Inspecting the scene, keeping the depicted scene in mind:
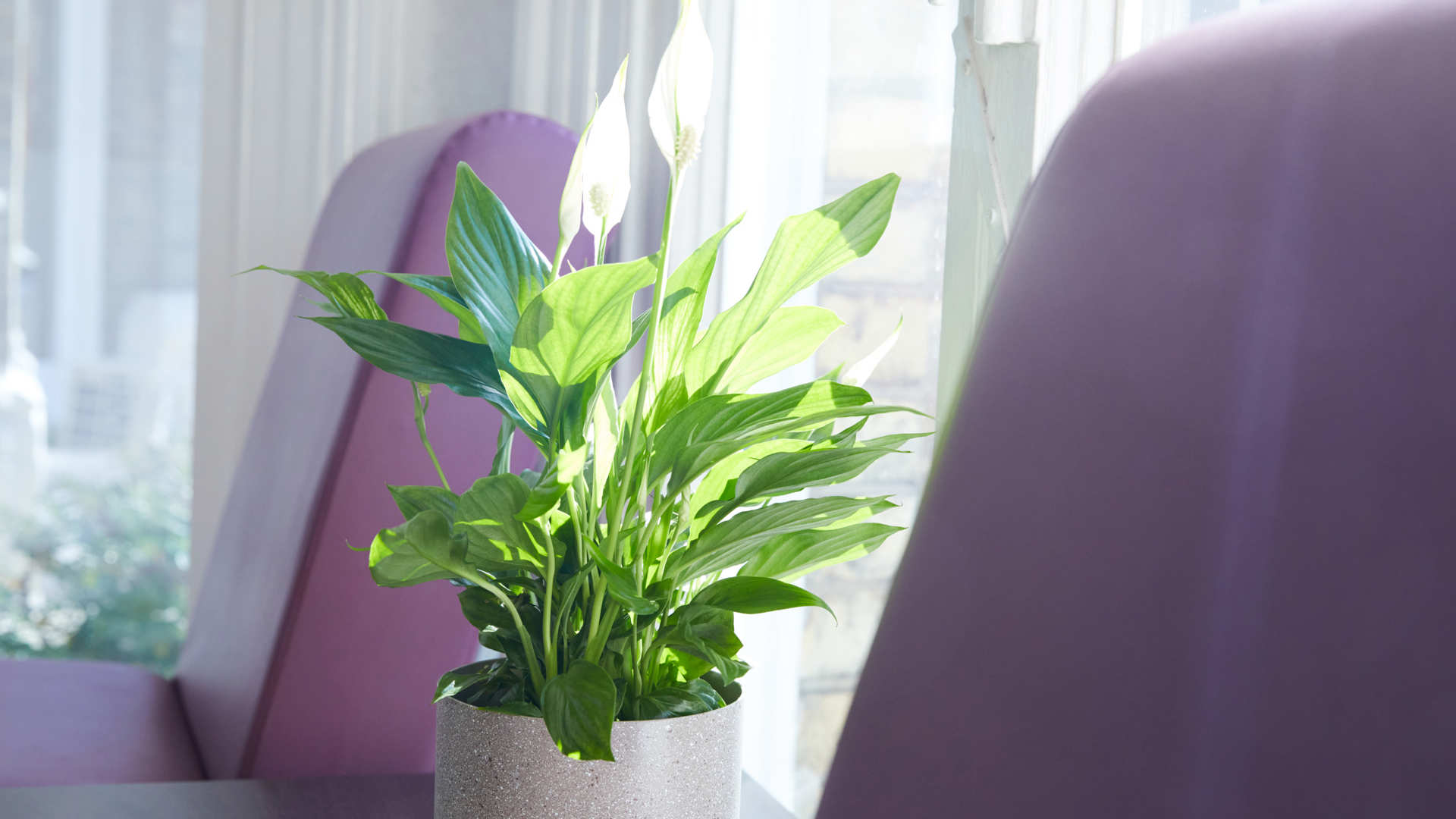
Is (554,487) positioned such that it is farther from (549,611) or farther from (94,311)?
(94,311)

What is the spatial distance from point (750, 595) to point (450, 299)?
21 centimetres

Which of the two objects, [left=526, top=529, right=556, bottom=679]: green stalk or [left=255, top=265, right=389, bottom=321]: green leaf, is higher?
[left=255, top=265, right=389, bottom=321]: green leaf

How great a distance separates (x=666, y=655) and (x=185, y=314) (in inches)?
52.0

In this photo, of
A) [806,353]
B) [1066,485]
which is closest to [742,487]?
[806,353]

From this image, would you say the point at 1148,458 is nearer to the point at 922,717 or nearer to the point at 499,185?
the point at 922,717

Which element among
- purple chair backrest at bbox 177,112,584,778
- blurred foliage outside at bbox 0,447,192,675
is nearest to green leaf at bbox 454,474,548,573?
purple chair backrest at bbox 177,112,584,778

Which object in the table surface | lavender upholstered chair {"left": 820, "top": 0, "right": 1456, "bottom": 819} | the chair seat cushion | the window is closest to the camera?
lavender upholstered chair {"left": 820, "top": 0, "right": 1456, "bottom": 819}

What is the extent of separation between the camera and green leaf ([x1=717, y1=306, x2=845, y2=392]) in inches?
22.8

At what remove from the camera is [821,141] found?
1.00 meters

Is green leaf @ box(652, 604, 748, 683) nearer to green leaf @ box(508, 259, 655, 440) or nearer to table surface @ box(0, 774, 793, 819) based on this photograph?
green leaf @ box(508, 259, 655, 440)

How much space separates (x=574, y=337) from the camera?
507 millimetres

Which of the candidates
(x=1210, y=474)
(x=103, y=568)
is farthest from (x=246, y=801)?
(x=103, y=568)

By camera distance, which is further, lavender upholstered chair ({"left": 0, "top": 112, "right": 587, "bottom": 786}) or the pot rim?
lavender upholstered chair ({"left": 0, "top": 112, "right": 587, "bottom": 786})

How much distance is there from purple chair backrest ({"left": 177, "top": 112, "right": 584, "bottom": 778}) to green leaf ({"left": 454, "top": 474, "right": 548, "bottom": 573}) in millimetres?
452
